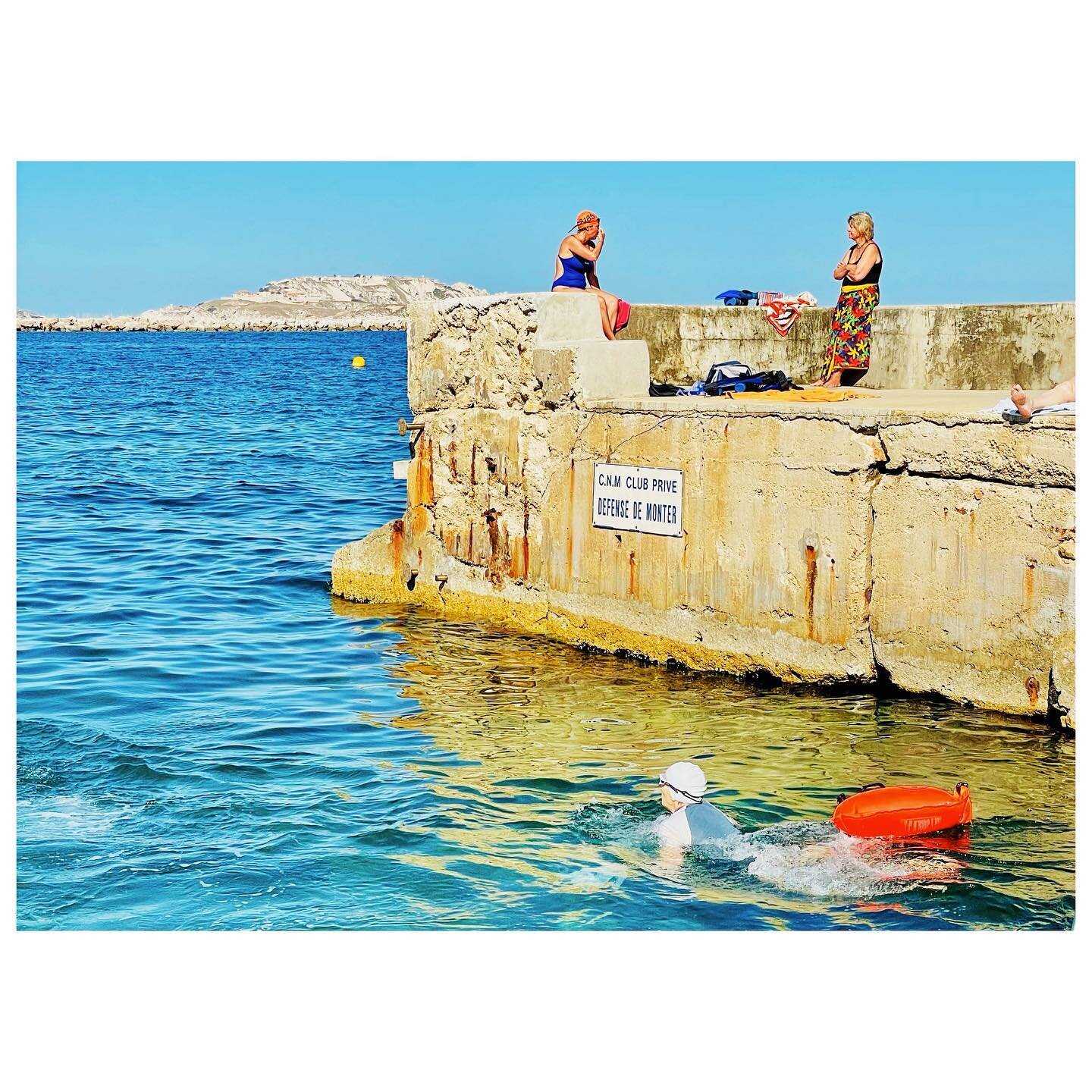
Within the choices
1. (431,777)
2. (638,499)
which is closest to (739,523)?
(638,499)

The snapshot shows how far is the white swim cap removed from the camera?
25.5 feet

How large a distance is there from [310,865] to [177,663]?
5.04 m

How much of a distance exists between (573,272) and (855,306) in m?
2.54

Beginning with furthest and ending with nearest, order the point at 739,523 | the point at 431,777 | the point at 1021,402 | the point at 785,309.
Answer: the point at 785,309, the point at 739,523, the point at 431,777, the point at 1021,402

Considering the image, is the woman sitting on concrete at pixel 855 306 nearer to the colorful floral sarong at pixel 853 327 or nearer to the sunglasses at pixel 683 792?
the colorful floral sarong at pixel 853 327

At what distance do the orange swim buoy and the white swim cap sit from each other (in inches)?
32.0

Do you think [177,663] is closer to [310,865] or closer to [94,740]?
[94,740]

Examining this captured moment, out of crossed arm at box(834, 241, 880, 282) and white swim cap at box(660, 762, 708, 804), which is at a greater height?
crossed arm at box(834, 241, 880, 282)

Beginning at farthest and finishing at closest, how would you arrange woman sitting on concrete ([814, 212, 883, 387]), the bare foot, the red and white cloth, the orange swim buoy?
the red and white cloth, woman sitting on concrete ([814, 212, 883, 387]), the bare foot, the orange swim buoy

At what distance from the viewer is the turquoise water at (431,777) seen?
718cm

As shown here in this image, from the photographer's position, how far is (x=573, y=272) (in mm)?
12555

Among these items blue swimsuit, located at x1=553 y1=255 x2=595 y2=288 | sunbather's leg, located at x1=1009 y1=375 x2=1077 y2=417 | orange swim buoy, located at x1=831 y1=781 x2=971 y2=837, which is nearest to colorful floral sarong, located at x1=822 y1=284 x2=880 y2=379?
blue swimsuit, located at x1=553 y1=255 x2=595 y2=288

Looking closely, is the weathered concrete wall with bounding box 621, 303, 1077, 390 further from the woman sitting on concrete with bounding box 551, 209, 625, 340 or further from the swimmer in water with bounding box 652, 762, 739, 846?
the swimmer in water with bounding box 652, 762, 739, 846

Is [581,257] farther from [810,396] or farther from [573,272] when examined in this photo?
[810,396]
